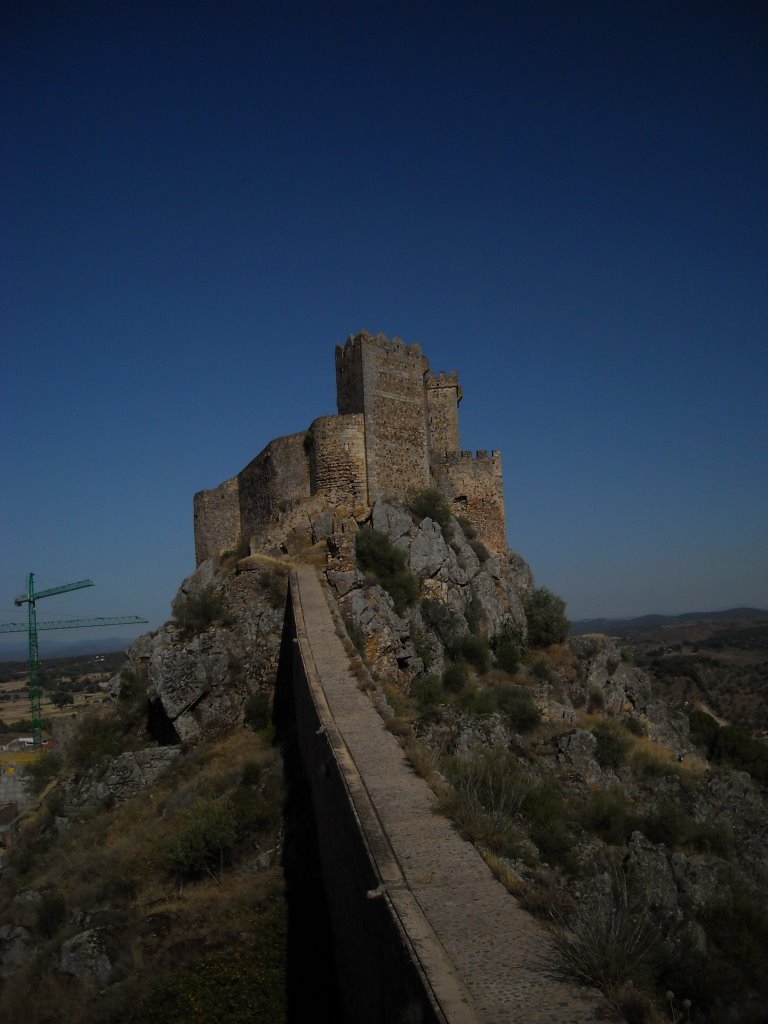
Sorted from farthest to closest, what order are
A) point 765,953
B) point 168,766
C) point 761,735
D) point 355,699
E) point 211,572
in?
point 761,735 → point 211,572 → point 168,766 → point 355,699 → point 765,953

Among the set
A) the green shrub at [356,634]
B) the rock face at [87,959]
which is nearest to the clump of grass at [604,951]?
the rock face at [87,959]

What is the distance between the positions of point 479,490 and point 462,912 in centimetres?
2213

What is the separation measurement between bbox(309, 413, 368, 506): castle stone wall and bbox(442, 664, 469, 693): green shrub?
18.8 feet

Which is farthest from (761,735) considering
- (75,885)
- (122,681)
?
(75,885)

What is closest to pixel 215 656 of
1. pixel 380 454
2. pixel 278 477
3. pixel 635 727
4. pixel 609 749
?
pixel 278 477

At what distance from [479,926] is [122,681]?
17.3 metres

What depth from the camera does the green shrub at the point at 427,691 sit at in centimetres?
1738

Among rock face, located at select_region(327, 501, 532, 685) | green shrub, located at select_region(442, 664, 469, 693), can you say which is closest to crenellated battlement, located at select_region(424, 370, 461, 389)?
rock face, located at select_region(327, 501, 532, 685)

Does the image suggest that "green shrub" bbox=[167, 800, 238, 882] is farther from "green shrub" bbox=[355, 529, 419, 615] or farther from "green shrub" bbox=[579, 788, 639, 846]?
"green shrub" bbox=[355, 529, 419, 615]

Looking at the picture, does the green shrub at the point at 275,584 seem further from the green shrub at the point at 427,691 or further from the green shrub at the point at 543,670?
the green shrub at the point at 543,670

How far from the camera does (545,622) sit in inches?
1014

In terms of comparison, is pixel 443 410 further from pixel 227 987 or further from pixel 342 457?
pixel 227 987

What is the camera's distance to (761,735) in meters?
37.9

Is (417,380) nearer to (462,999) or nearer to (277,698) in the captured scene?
(277,698)
